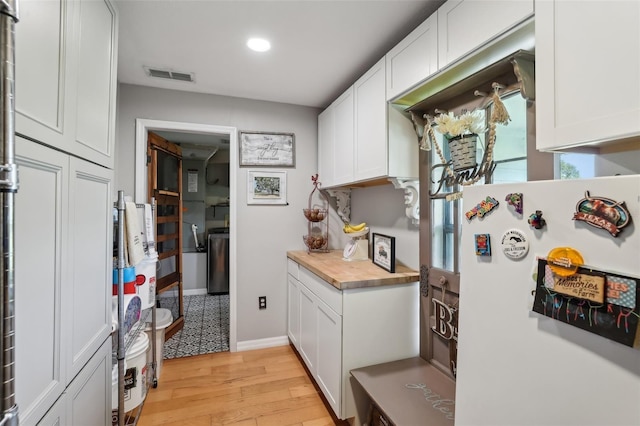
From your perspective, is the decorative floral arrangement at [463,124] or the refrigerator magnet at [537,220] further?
the decorative floral arrangement at [463,124]

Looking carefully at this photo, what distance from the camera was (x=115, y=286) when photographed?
1.57 m

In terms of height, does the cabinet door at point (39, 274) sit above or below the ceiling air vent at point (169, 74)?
below

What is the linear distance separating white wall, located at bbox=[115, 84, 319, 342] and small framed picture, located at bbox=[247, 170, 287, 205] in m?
0.05

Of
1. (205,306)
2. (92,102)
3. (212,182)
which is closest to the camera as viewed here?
(92,102)

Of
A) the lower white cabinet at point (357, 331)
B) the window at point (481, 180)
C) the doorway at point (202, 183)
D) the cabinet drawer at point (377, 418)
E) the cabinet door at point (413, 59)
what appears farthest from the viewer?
the doorway at point (202, 183)

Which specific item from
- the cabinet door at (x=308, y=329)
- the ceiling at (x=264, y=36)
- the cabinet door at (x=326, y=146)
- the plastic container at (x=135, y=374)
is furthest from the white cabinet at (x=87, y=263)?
the cabinet door at (x=326, y=146)

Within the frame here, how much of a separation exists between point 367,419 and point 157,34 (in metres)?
2.62

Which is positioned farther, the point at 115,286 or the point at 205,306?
the point at 205,306

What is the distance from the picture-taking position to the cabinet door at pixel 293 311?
8.34ft

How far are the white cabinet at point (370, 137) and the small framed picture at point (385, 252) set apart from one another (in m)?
0.41

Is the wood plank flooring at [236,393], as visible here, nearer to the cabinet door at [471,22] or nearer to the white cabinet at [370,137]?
the white cabinet at [370,137]

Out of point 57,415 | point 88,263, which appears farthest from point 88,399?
point 88,263

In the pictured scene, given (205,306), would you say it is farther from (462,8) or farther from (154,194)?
(462,8)

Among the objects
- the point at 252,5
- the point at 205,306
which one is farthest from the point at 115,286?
the point at 205,306
